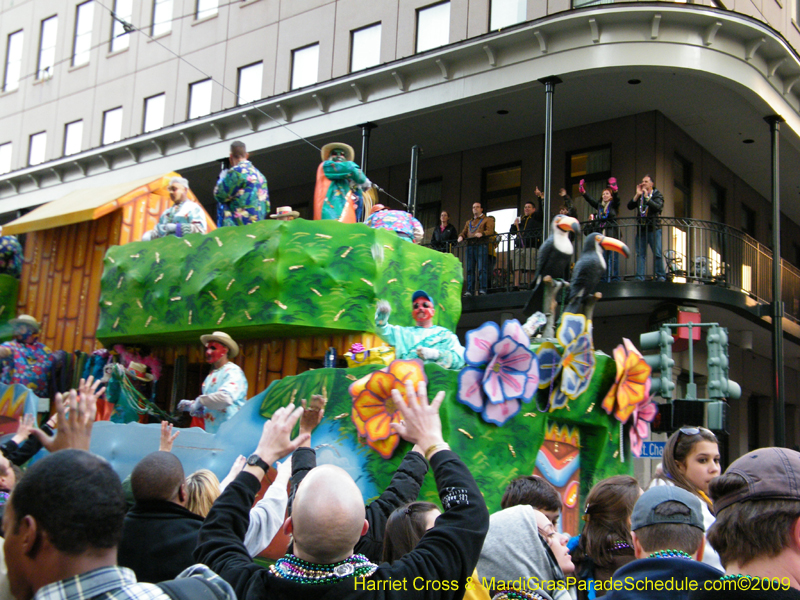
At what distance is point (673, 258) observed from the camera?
1460 cm

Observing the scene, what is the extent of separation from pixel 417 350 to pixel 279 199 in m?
14.1

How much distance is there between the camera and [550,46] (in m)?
14.3

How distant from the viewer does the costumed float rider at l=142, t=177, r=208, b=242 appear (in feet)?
32.9

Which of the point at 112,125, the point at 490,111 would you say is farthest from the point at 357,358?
the point at 112,125

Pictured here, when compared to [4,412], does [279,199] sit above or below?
above

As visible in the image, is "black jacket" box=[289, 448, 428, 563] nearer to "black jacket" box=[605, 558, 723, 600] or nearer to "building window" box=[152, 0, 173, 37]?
"black jacket" box=[605, 558, 723, 600]

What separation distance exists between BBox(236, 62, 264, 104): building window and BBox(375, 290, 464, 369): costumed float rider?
39.8ft

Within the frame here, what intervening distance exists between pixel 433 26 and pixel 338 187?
8.15 meters

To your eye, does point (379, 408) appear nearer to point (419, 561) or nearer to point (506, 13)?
point (419, 561)

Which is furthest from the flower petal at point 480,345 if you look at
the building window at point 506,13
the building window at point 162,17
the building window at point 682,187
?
the building window at point 162,17

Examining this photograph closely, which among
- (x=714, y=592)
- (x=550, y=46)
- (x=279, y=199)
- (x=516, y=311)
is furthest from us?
(x=279, y=199)

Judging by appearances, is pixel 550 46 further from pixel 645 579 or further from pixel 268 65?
pixel 645 579

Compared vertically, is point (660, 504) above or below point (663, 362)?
below

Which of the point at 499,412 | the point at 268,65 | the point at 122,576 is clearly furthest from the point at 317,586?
the point at 268,65
